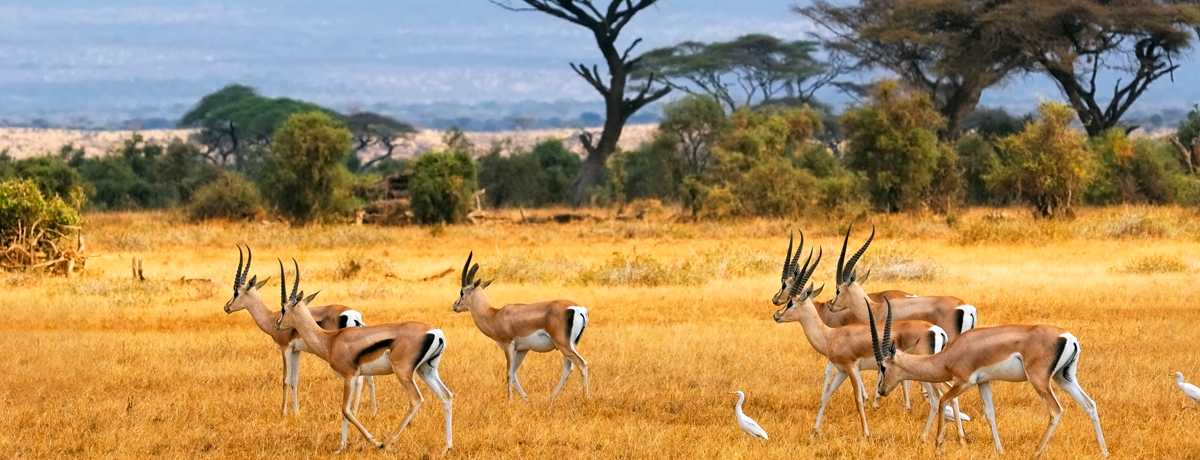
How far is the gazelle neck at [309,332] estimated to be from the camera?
786 cm

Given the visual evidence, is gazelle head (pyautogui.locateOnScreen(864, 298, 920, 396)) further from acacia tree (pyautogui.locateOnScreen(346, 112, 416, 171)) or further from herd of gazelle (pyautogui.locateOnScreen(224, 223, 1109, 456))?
acacia tree (pyautogui.locateOnScreen(346, 112, 416, 171))

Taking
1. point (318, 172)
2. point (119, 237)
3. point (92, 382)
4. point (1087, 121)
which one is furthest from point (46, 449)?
point (1087, 121)

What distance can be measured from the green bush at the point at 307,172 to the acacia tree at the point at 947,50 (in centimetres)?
1504

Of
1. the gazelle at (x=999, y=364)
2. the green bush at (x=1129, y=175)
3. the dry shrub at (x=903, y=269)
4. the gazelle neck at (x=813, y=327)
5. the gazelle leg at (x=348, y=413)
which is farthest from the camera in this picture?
the green bush at (x=1129, y=175)

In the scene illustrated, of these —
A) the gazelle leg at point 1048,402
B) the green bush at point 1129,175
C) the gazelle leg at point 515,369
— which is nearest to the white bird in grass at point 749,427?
the gazelle leg at point 1048,402

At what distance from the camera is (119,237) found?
23250 mm

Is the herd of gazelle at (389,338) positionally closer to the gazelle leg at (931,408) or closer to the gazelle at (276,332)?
the gazelle at (276,332)

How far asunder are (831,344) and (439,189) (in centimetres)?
2076

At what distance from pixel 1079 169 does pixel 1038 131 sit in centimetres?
105

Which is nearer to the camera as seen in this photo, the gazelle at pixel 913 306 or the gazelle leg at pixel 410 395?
the gazelle leg at pixel 410 395

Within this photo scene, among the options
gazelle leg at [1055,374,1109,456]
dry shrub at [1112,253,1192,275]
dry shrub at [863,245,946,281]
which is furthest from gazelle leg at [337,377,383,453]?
dry shrub at [1112,253,1192,275]

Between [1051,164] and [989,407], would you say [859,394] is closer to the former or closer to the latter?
[989,407]

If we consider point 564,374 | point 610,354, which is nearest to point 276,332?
point 564,374

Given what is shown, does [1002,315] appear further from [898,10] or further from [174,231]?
[898,10]
